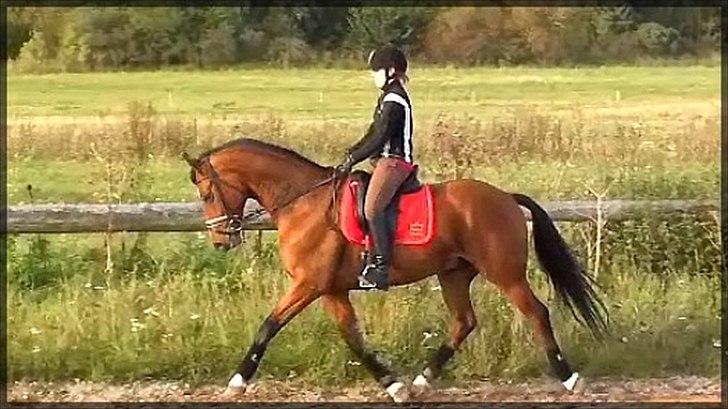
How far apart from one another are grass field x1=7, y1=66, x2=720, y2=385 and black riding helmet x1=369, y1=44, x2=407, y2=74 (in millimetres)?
1927

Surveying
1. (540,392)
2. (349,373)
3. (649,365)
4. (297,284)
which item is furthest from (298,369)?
(649,365)

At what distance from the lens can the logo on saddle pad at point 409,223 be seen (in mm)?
6227

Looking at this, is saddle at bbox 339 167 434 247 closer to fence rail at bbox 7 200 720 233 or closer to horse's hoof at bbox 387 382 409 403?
horse's hoof at bbox 387 382 409 403

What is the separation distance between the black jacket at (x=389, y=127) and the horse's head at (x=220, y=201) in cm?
73

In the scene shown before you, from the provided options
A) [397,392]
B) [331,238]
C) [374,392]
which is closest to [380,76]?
[331,238]

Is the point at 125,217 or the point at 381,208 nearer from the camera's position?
the point at 381,208

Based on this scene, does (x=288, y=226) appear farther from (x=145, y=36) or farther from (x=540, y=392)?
(x=145, y=36)

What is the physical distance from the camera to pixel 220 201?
6.29m

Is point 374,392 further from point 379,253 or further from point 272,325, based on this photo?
point 379,253

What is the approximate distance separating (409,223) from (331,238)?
45 centimetres

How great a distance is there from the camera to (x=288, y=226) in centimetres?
638

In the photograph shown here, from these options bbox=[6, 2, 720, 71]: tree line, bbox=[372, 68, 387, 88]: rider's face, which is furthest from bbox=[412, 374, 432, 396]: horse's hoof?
bbox=[6, 2, 720, 71]: tree line

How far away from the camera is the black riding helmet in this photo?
6.06 m

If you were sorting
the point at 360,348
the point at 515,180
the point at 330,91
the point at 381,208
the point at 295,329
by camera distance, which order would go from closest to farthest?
the point at 381,208 → the point at 360,348 → the point at 295,329 → the point at 515,180 → the point at 330,91
